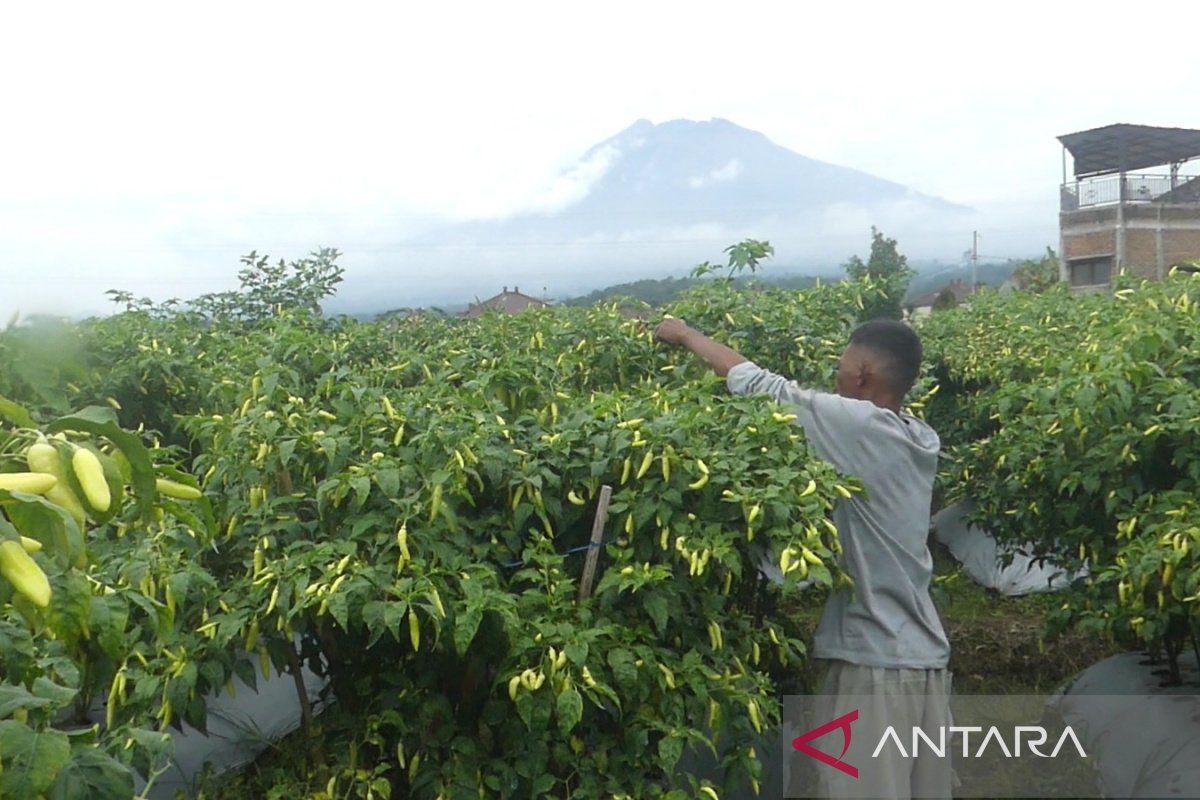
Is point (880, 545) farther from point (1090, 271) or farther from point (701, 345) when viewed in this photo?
point (1090, 271)

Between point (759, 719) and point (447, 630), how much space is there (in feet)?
2.66

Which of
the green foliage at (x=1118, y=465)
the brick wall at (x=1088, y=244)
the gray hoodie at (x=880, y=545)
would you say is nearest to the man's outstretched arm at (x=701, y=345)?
the gray hoodie at (x=880, y=545)

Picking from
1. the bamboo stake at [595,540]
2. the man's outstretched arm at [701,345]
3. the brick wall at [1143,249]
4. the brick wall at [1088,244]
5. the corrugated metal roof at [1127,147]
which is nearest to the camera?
the bamboo stake at [595,540]

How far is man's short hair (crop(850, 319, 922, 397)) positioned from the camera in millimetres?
3174

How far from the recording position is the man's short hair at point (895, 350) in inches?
125

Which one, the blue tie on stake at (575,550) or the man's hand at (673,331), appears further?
the man's hand at (673,331)

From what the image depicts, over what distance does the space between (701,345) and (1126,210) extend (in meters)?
27.9

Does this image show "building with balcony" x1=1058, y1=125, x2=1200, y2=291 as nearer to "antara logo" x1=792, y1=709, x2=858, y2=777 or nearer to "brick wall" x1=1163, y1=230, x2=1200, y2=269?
"brick wall" x1=1163, y1=230, x2=1200, y2=269

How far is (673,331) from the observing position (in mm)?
3656

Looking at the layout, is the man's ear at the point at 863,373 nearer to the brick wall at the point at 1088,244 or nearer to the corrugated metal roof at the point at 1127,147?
the corrugated metal roof at the point at 1127,147

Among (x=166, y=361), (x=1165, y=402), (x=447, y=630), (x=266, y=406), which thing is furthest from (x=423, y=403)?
(x=1165, y=402)

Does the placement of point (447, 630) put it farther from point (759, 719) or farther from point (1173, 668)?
point (1173, 668)

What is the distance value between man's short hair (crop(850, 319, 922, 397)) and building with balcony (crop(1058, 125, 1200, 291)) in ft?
86.9

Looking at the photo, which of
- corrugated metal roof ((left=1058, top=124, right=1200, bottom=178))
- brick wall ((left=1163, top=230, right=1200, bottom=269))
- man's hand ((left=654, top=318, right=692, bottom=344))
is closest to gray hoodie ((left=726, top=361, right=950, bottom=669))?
man's hand ((left=654, top=318, right=692, bottom=344))
